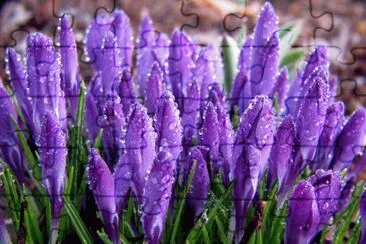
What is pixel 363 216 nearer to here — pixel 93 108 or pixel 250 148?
pixel 250 148

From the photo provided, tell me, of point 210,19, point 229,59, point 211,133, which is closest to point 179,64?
point 211,133

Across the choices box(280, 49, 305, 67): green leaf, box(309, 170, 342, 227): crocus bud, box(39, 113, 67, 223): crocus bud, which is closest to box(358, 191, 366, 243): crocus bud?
box(309, 170, 342, 227): crocus bud

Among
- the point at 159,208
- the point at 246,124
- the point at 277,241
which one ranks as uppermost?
the point at 246,124

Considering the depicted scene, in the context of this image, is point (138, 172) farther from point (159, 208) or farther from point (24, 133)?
point (24, 133)

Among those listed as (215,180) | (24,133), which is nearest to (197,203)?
(215,180)

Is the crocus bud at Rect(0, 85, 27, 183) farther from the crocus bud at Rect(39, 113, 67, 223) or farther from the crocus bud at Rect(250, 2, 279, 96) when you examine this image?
the crocus bud at Rect(250, 2, 279, 96)

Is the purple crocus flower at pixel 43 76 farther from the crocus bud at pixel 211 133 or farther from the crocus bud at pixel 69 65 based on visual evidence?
the crocus bud at pixel 211 133
